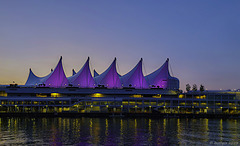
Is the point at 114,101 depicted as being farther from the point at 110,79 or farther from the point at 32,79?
the point at 32,79

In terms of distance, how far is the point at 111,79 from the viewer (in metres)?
111

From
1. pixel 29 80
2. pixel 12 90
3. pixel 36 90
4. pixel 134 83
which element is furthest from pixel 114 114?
pixel 29 80

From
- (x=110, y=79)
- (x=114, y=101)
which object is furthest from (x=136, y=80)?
(x=114, y=101)

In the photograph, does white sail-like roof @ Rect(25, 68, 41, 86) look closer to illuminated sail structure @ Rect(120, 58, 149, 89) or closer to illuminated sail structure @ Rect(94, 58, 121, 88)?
illuminated sail structure @ Rect(94, 58, 121, 88)

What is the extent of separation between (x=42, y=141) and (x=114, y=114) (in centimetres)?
4892

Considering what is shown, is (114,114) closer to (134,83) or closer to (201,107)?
(134,83)

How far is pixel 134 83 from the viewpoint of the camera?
112062 millimetres

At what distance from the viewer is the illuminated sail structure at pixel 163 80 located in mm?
114625

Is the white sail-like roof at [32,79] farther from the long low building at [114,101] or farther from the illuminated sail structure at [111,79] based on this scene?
the long low building at [114,101]

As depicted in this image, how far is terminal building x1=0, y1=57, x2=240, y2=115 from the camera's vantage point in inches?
3748

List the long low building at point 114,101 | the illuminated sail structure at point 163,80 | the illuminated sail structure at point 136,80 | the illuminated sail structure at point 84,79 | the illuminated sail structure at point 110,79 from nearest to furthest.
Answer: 1. the long low building at point 114,101
2. the illuminated sail structure at point 84,79
3. the illuminated sail structure at point 110,79
4. the illuminated sail structure at point 136,80
5. the illuminated sail structure at point 163,80

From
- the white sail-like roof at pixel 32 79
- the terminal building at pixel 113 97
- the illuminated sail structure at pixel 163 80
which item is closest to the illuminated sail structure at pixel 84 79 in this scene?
the terminal building at pixel 113 97

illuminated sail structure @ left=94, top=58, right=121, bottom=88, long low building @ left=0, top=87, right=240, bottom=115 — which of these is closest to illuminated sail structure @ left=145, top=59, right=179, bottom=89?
long low building @ left=0, top=87, right=240, bottom=115

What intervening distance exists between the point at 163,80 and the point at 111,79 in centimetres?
2133
